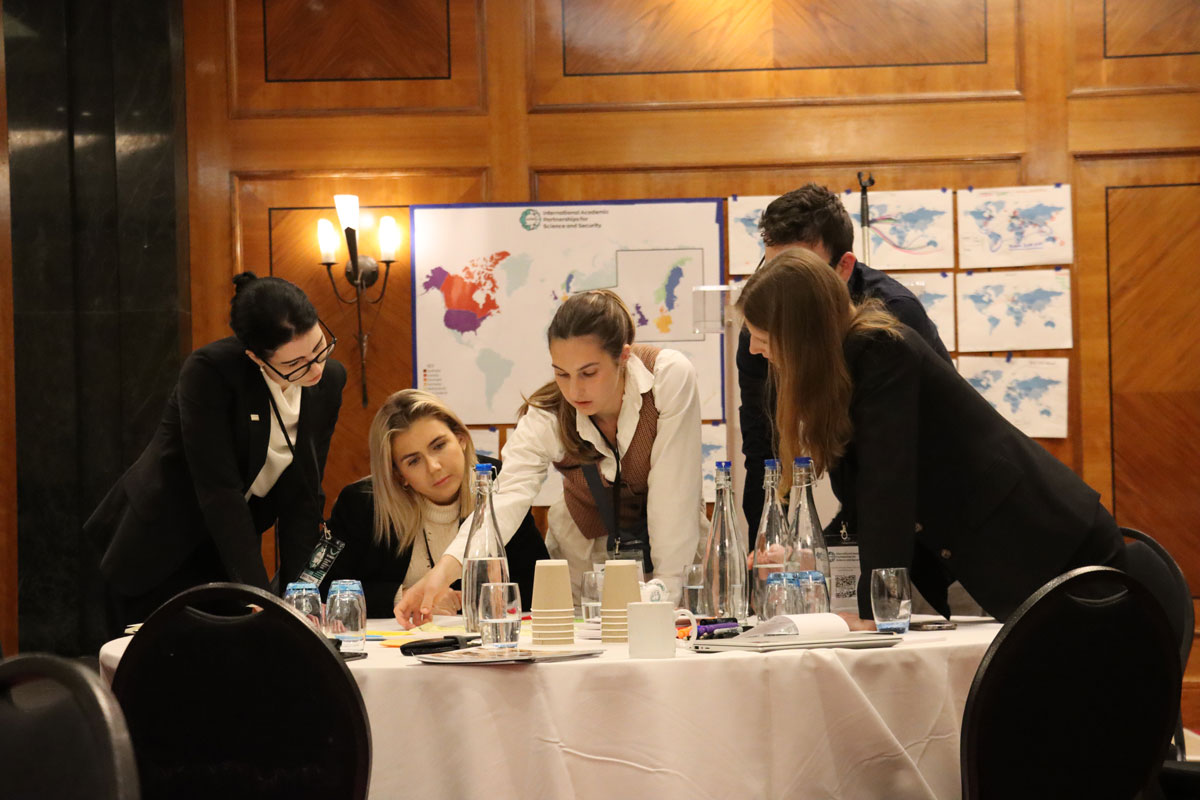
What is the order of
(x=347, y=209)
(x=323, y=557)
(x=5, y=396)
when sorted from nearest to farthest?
(x=323, y=557) → (x=5, y=396) → (x=347, y=209)

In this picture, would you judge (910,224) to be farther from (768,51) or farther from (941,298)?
(768,51)

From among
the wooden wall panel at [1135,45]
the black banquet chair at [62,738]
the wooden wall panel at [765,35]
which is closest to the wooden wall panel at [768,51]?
the wooden wall panel at [765,35]

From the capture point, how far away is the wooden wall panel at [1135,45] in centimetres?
508

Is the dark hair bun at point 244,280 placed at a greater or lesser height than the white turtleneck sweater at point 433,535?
greater

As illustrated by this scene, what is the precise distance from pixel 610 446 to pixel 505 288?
7.46ft

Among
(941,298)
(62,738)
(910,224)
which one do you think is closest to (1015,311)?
(941,298)

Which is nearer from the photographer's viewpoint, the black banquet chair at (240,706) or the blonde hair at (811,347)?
the black banquet chair at (240,706)

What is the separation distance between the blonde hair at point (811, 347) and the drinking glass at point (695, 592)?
0.28 meters

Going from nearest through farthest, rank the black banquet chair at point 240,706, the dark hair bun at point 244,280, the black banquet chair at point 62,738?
1. the black banquet chair at point 62,738
2. the black banquet chair at point 240,706
3. the dark hair bun at point 244,280

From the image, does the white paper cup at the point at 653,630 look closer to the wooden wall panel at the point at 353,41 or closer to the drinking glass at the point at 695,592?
the drinking glass at the point at 695,592

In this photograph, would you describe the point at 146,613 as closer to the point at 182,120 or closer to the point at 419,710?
the point at 419,710

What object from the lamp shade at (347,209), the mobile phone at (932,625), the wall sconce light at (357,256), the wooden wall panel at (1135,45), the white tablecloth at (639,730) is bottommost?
the white tablecloth at (639,730)

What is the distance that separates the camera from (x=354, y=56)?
17.1 feet

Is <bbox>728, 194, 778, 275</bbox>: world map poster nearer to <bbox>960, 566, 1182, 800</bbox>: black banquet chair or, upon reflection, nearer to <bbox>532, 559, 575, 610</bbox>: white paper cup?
<bbox>532, 559, 575, 610</bbox>: white paper cup
